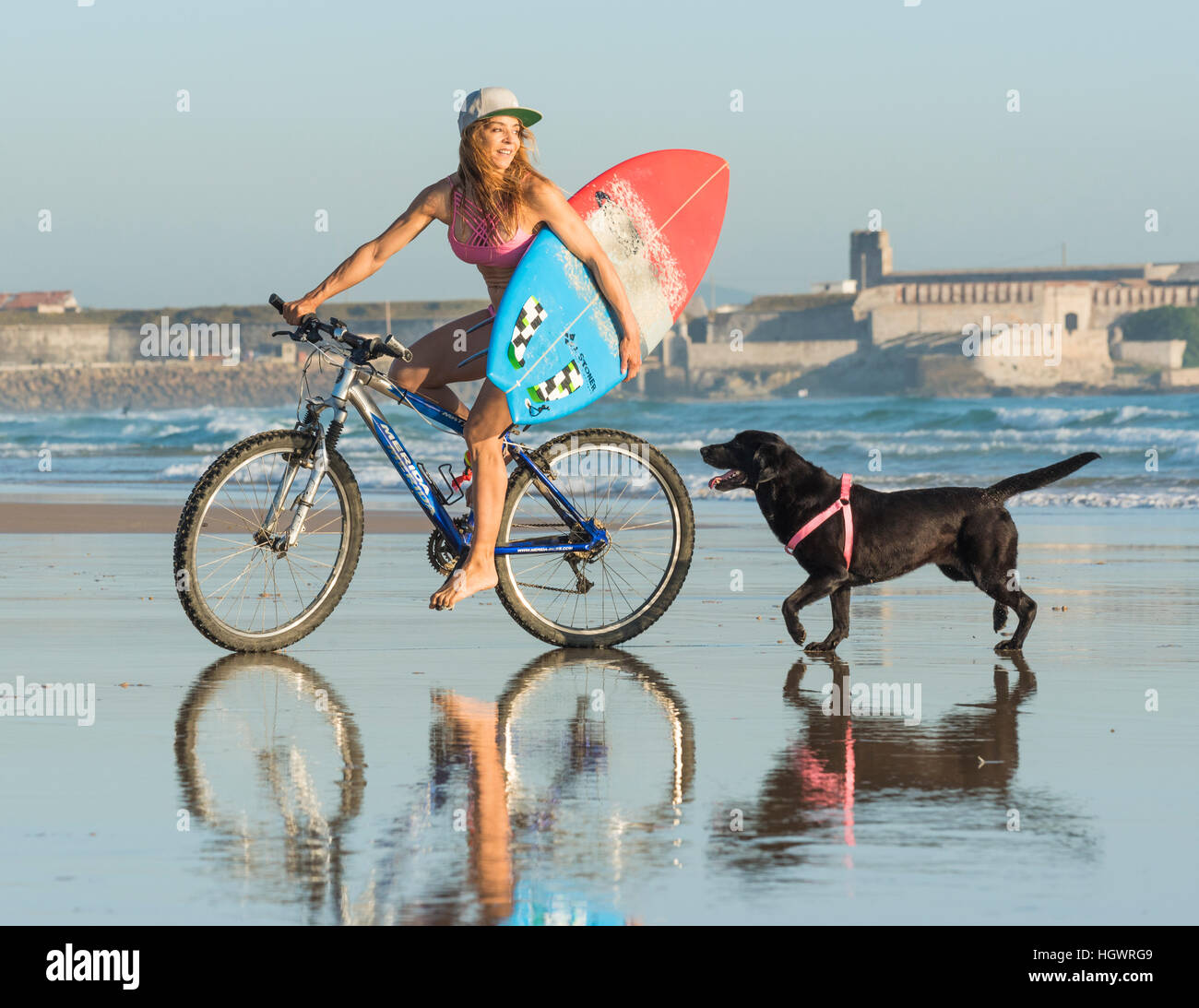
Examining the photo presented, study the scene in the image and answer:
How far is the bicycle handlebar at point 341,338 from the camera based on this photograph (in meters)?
5.75

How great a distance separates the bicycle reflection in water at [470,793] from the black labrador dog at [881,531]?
978mm

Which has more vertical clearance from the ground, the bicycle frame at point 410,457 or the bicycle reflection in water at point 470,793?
the bicycle frame at point 410,457

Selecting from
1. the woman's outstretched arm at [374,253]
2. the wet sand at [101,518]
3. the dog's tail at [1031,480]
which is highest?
the woman's outstretched arm at [374,253]

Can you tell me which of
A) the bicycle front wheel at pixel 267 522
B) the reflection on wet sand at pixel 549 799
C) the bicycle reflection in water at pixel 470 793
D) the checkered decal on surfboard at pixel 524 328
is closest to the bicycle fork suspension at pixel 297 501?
the bicycle front wheel at pixel 267 522

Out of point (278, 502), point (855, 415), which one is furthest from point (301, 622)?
point (855, 415)

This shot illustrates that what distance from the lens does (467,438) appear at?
19.3 ft

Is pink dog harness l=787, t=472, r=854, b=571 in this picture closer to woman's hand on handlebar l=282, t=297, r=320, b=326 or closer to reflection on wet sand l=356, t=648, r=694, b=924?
reflection on wet sand l=356, t=648, r=694, b=924

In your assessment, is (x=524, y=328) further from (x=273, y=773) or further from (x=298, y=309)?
(x=273, y=773)

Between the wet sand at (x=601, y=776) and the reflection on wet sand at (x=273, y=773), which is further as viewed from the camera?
the reflection on wet sand at (x=273, y=773)

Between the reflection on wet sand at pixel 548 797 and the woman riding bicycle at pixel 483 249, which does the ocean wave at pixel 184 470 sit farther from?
the reflection on wet sand at pixel 548 797

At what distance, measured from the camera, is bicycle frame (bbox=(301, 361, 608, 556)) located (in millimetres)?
5926

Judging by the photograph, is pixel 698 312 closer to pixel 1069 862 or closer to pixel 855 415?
pixel 855 415

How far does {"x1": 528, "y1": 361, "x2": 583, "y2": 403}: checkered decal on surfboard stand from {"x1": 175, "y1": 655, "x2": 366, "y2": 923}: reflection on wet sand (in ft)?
4.04
